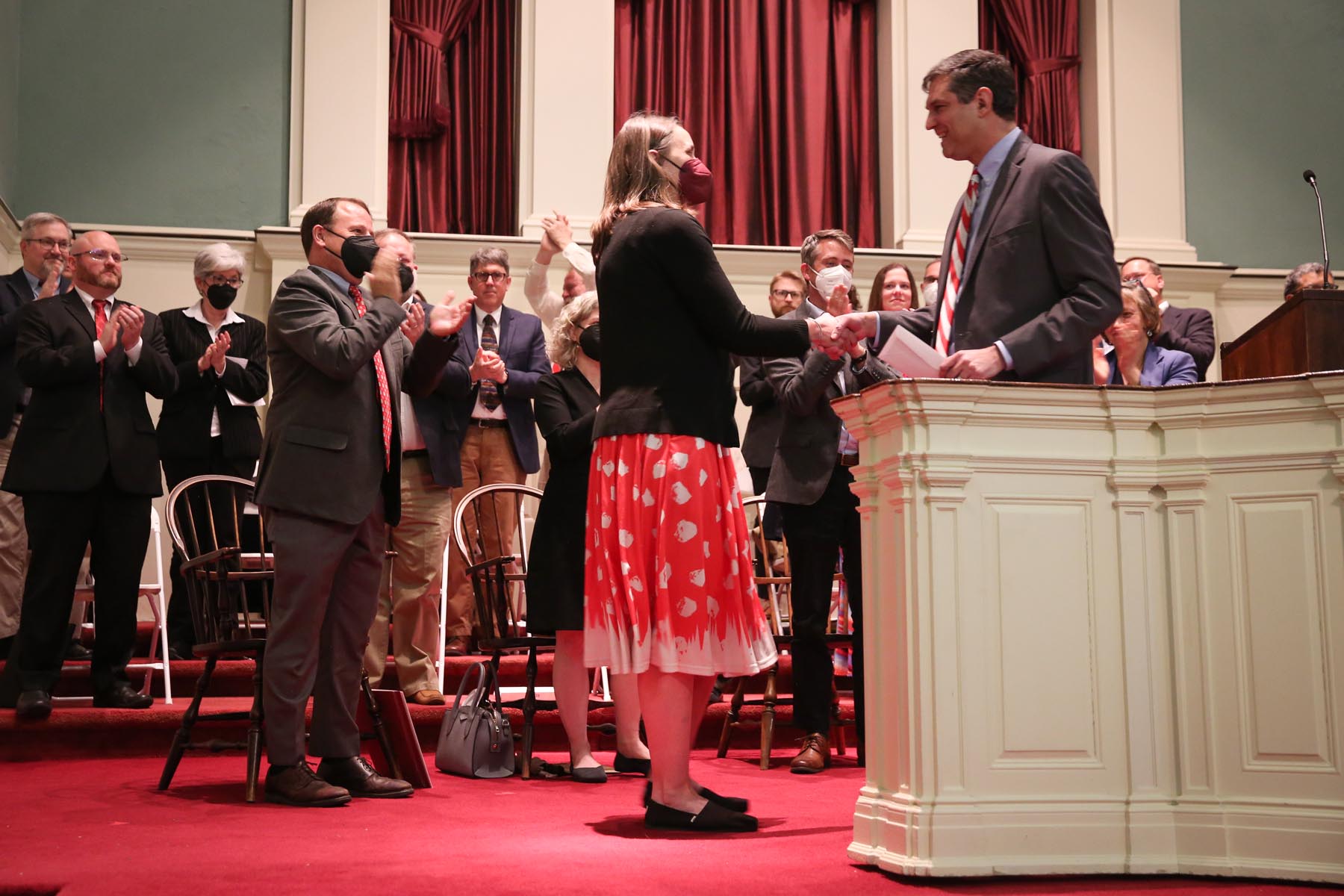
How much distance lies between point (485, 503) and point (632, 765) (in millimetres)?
1695

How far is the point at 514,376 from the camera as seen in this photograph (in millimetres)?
5723

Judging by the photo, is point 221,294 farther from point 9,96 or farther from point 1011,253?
point 1011,253

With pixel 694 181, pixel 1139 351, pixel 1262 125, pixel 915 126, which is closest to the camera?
pixel 694 181

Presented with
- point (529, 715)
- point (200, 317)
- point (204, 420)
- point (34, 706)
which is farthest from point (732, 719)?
point (200, 317)

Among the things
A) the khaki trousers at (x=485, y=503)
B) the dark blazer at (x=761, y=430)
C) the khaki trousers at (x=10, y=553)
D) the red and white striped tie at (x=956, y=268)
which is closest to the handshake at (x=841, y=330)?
the red and white striped tie at (x=956, y=268)

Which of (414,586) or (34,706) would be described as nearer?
(34,706)

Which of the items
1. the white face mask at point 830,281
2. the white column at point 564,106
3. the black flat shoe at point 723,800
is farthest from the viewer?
the white column at point 564,106

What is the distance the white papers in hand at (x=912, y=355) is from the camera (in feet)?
9.09

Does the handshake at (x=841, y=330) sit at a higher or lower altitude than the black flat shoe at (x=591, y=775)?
higher

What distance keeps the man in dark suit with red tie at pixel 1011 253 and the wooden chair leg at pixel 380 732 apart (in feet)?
5.72

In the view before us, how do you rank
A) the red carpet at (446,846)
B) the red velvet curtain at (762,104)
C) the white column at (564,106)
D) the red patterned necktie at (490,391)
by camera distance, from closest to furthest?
the red carpet at (446,846), the red patterned necktie at (490,391), the white column at (564,106), the red velvet curtain at (762,104)

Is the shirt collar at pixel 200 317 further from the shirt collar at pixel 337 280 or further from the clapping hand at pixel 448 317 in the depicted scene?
the clapping hand at pixel 448 317

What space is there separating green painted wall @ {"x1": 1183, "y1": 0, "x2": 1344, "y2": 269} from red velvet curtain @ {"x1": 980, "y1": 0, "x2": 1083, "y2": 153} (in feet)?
2.10

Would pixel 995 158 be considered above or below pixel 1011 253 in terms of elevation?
above
